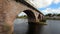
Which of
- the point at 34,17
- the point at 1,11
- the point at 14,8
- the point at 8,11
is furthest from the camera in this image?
the point at 34,17

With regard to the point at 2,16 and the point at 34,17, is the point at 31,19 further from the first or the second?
the point at 2,16

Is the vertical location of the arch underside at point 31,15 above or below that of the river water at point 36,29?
above

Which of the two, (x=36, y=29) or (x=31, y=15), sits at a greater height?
(x=31, y=15)

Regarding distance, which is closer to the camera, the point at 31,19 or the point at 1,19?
the point at 1,19

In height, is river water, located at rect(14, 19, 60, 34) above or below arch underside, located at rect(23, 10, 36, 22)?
below

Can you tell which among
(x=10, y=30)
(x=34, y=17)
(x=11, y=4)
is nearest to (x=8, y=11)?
(x=11, y=4)

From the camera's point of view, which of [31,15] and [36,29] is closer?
[36,29]

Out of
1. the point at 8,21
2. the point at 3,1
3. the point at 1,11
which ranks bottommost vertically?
A: the point at 8,21

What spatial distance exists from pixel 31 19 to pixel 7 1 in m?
30.0

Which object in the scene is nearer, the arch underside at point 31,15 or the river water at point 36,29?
the river water at point 36,29

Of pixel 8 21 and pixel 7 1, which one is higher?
pixel 7 1

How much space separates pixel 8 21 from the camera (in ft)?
54.5

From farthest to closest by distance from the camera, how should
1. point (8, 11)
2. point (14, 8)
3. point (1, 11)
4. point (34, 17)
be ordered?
point (34, 17) < point (14, 8) < point (8, 11) < point (1, 11)

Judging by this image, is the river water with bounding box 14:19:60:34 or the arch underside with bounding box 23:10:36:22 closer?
the river water with bounding box 14:19:60:34
